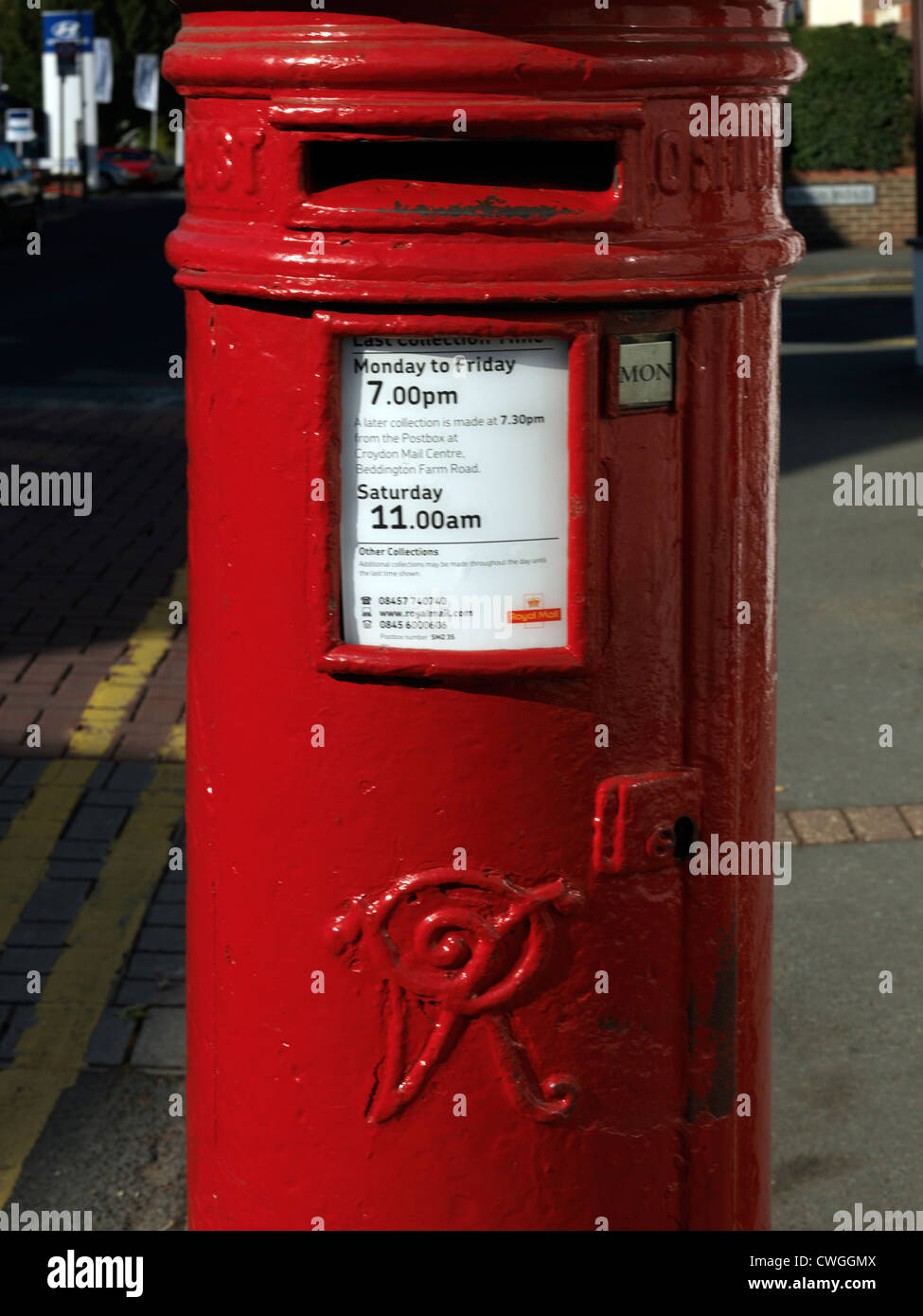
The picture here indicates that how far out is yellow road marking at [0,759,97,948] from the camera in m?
4.39

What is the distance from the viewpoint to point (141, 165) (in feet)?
A: 176

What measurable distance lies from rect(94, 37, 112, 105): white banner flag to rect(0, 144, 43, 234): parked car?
2741 cm

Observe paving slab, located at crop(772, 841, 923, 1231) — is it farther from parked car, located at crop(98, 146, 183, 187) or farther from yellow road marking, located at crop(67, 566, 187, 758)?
parked car, located at crop(98, 146, 183, 187)

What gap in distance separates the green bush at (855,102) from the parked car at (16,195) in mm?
12875

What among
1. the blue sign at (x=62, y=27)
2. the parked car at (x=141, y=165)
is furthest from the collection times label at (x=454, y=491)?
the parked car at (x=141, y=165)

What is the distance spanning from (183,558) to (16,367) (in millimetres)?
6481

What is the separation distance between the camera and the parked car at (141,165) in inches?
2106

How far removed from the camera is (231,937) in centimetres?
207

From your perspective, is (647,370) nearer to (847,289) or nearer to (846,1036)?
(846,1036)

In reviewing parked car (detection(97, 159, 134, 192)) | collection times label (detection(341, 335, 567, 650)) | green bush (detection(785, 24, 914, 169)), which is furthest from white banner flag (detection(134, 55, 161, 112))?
collection times label (detection(341, 335, 567, 650))
